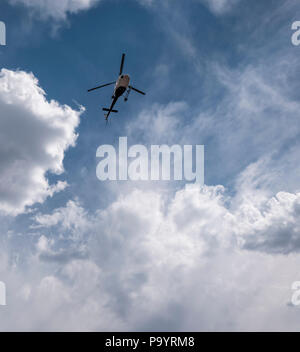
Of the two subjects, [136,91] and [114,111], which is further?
[114,111]

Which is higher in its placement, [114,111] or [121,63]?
[121,63]
